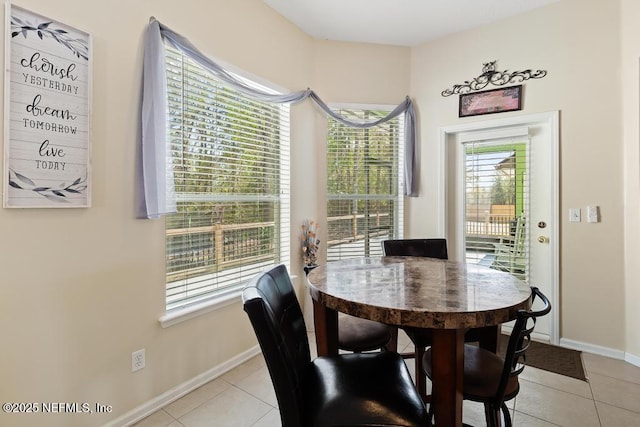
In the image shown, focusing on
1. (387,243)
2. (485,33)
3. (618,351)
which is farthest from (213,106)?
(618,351)

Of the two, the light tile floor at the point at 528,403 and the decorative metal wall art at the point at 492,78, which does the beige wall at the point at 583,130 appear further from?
the light tile floor at the point at 528,403

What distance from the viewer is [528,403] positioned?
199cm

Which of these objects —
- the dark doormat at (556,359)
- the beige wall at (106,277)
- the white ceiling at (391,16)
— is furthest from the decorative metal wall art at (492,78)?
the dark doormat at (556,359)

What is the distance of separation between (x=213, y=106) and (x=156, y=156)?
2.28 feet

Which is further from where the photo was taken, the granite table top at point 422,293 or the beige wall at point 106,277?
the beige wall at point 106,277

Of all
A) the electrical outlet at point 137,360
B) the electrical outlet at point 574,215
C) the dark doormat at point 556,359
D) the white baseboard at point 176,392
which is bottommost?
the dark doormat at point 556,359

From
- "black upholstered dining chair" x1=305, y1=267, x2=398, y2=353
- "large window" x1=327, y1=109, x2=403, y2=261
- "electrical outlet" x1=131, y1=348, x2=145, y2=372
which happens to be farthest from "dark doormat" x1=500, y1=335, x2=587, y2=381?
"electrical outlet" x1=131, y1=348, x2=145, y2=372

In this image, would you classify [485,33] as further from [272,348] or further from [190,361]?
[190,361]

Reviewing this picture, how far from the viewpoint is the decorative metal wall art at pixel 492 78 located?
2.92 m

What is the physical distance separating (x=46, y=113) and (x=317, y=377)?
171 centimetres

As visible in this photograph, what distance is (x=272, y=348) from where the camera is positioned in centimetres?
100

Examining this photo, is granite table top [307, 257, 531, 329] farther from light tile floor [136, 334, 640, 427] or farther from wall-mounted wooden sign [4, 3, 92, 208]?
wall-mounted wooden sign [4, 3, 92, 208]

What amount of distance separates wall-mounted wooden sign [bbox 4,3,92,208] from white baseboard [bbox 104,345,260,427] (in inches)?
47.9

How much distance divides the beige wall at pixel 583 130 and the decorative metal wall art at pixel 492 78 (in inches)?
2.1
